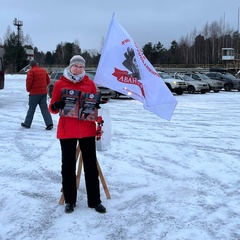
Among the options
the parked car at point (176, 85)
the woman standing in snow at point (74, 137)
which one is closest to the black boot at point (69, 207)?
the woman standing in snow at point (74, 137)

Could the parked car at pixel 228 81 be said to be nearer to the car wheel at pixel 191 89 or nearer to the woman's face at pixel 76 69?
the car wheel at pixel 191 89

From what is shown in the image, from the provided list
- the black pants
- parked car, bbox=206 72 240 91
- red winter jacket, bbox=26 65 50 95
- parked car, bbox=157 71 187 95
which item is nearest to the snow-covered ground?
the black pants

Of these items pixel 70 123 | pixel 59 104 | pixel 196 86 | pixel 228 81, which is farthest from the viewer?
pixel 228 81

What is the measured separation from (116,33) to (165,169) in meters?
2.57

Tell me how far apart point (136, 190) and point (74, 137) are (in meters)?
1.37

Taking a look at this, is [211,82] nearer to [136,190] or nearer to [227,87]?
[227,87]

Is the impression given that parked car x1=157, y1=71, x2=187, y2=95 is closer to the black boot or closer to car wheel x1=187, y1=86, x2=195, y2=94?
car wheel x1=187, y1=86, x2=195, y2=94

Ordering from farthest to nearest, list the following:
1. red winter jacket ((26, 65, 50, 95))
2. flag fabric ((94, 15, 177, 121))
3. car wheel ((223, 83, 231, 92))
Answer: car wheel ((223, 83, 231, 92)) → red winter jacket ((26, 65, 50, 95)) → flag fabric ((94, 15, 177, 121))

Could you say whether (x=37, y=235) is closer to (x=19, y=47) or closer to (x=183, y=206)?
(x=183, y=206)

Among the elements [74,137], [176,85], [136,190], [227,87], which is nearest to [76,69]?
[74,137]

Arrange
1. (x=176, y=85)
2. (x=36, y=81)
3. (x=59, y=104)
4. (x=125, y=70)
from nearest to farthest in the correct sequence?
1. (x=59, y=104)
2. (x=125, y=70)
3. (x=36, y=81)
4. (x=176, y=85)

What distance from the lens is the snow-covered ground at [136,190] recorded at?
3770 millimetres

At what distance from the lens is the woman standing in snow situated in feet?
13.6

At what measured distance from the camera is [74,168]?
424 centimetres
